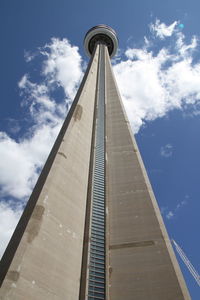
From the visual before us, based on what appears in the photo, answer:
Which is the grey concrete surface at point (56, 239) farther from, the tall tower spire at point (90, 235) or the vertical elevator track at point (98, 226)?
the vertical elevator track at point (98, 226)

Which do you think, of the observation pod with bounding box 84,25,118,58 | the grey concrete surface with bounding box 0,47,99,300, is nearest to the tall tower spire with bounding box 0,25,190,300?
the grey concrete surface with bounding box 0,47,99,300

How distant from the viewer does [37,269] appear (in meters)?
10.1

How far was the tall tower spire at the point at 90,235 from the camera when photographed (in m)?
10.3

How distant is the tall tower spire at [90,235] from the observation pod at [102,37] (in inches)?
1266

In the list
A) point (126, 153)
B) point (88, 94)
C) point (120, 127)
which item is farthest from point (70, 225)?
point (88, 94)

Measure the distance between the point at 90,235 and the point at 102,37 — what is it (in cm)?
4227

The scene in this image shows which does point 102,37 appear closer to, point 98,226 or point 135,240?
point 98,226

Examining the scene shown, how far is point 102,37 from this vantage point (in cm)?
4862

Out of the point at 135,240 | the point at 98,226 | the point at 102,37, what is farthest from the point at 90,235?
the point at 102,37

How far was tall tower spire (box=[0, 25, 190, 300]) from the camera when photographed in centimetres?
1032

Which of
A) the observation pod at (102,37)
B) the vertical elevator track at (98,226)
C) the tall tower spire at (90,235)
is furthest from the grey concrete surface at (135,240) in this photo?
the observation pod at (102,37)

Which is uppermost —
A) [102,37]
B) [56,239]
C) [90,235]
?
[102,37]

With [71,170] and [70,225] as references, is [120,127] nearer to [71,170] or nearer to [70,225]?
[71,170]

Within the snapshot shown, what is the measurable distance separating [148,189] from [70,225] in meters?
5.43
